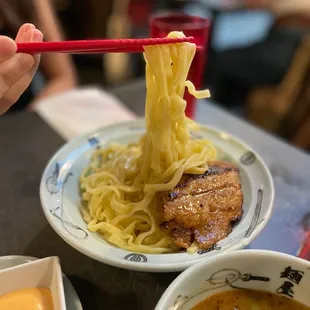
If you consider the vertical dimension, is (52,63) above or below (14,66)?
below

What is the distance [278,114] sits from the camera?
2617 millimetres

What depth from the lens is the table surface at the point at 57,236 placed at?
34.8 inches

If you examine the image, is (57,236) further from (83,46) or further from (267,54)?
(267,54)

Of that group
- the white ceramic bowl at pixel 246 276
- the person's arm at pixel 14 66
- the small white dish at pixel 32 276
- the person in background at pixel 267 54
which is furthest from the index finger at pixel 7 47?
the person in background at pixel 267 54

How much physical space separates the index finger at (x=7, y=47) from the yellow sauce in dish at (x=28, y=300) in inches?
17.7

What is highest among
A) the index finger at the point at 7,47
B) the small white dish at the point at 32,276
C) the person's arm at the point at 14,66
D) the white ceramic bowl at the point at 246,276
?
the index finger at the point at 7,47

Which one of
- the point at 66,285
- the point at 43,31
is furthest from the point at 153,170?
the point at 43,31

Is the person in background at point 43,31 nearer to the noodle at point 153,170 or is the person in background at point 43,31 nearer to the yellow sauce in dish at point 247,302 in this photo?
the noodle at point 153,170

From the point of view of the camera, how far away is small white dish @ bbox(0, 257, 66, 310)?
759mm

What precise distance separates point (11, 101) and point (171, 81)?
0.37m

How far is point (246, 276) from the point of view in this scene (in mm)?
729

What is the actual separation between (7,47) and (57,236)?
0.50 metres

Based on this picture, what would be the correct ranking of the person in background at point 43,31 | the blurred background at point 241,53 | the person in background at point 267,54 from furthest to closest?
the person in background at point 267,54 → the blurred background at point 241,53 → the person in background at point 43,31

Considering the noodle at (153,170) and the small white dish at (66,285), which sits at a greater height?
the noodle at (153,170)
